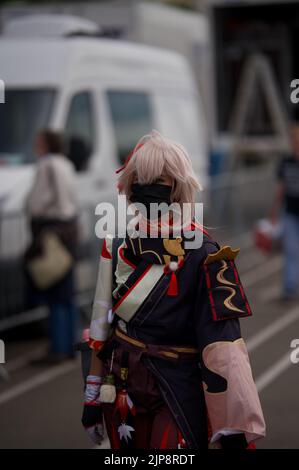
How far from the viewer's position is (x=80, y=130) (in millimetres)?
10633

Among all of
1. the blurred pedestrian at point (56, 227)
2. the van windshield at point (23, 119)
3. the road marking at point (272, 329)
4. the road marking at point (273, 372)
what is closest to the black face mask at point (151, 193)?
the road marking at point (273, 372)

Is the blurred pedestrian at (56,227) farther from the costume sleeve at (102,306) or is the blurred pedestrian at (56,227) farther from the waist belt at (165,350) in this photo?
the waist belt at (165,350)

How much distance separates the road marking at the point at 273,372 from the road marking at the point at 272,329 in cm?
41

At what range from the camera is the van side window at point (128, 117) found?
11.1 m

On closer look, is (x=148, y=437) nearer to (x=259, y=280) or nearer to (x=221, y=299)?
(x=221, y=299)

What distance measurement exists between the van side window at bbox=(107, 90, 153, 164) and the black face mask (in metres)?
7.40

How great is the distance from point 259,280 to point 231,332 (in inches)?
356

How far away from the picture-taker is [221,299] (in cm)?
356

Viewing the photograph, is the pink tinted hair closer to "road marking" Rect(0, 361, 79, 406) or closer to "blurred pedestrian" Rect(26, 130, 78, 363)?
"road marking" Rect(0, 361, 79, 406)

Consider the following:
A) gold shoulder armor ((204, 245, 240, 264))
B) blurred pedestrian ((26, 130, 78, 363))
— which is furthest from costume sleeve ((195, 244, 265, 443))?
blurred pedestrian ((26, 130, 78, 363))

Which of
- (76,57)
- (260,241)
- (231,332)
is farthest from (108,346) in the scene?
(260,241)

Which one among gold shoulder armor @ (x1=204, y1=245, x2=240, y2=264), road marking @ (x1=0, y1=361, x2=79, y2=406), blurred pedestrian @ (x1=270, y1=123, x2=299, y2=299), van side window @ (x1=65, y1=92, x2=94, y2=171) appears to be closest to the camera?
gold shoulder armor @ (x1=204, y1=245, x2=240, y2=264)

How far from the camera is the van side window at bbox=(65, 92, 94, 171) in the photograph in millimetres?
10328

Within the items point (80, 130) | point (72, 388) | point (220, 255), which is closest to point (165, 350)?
point (220, 255)
